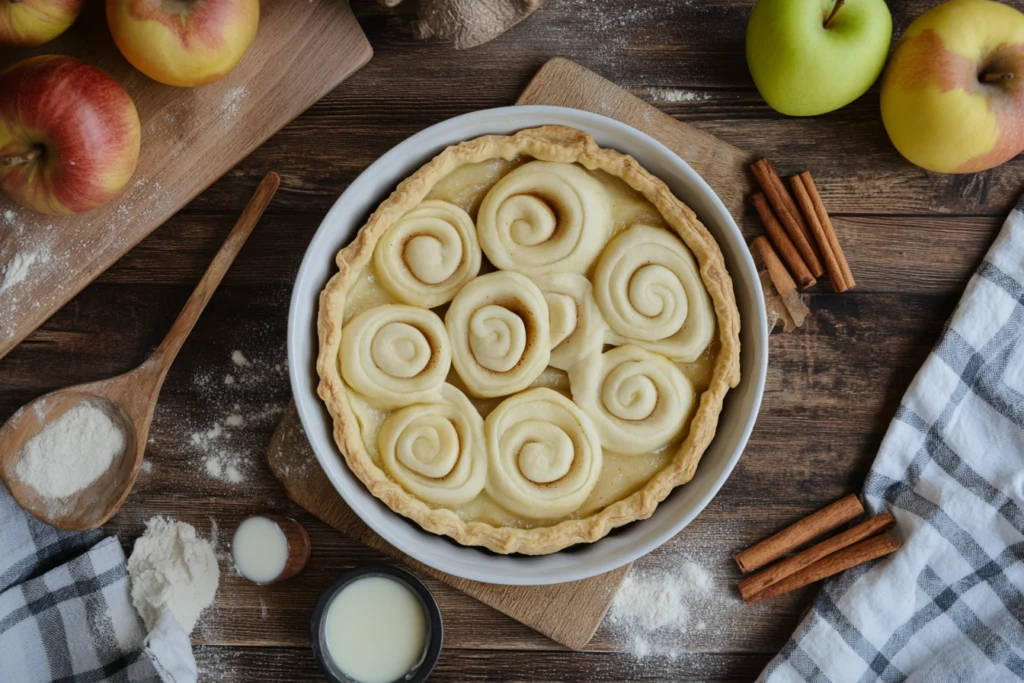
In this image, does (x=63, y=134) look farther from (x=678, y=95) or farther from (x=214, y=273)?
(x=678, y=95)

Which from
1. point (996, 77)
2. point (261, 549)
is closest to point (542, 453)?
point (261, 549)

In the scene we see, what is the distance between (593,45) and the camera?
2.06 m

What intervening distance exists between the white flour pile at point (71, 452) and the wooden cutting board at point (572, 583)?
393 millimetres

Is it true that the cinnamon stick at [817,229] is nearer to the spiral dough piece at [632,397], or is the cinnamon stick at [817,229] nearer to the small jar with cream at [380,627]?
the spiral dough piece at [632,397]

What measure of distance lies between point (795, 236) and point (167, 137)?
147 centimetres

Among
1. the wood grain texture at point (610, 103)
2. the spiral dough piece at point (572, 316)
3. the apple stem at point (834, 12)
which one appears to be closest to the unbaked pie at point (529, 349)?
the spiral dough piece at point (572, 316)

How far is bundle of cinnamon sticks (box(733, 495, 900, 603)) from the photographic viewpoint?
2.05 meters

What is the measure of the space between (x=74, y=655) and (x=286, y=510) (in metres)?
0.61

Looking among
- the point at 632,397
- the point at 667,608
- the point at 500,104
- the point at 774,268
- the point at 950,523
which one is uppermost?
the point at 500,104

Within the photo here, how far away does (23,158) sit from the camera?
1811 millimetres

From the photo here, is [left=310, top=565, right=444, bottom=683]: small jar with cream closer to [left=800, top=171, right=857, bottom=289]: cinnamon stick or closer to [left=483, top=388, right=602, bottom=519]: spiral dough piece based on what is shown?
[left=483, top=388, right=602, bottom=519]: spiral dough piece

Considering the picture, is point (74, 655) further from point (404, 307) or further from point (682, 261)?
point (682, 261)

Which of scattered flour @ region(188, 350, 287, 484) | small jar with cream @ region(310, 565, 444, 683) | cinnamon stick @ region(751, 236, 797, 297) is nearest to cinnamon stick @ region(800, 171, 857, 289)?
cinnamon stick @ region(751, 236, 797, 297)

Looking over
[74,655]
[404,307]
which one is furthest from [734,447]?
[74,655]
